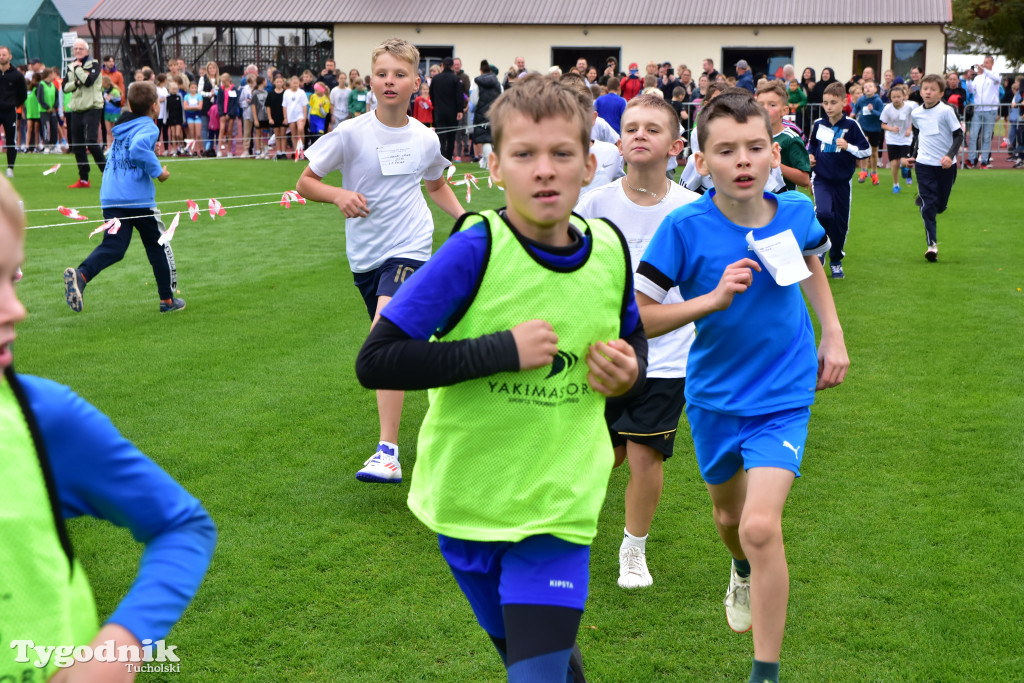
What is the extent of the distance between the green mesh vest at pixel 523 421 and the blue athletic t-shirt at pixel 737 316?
97 centimetres

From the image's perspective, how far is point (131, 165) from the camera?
9.83m

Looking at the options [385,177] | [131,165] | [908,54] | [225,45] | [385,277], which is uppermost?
[225,45]

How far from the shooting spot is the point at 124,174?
9906mm

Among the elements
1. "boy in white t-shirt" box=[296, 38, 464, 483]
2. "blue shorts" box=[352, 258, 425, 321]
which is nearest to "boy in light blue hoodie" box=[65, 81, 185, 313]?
"boy in white t-shirt" box=[296, 38, 464, 483]

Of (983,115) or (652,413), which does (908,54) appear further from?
(652,413)

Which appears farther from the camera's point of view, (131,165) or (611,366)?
(131,165)

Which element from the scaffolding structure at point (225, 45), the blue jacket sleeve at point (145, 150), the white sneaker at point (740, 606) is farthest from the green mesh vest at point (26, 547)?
the scaffolding structure at point (225, 45)

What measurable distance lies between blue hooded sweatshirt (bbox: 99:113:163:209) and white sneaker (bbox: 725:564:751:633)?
7.43m

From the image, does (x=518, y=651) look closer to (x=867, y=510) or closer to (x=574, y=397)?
(x=574, y=397)

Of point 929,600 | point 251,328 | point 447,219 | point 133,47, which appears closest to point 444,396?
point 929,600

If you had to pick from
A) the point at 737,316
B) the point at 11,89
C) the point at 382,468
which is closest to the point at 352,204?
the point at 382,468

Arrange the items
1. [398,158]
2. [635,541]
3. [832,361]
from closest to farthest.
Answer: [832,361], [635,541], [398,158]

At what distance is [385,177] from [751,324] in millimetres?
3129

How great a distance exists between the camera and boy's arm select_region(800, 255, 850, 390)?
366cm
